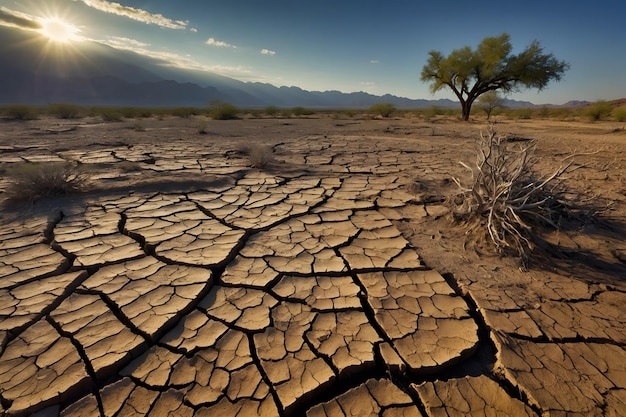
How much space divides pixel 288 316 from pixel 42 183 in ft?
11.6

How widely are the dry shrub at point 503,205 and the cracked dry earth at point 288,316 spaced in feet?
0.77

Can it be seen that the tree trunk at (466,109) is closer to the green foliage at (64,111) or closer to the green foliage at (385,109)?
the green foliage at (385,109)

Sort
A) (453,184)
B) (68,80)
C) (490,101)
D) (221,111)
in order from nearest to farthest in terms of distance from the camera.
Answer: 1. (453,184)
2. (221,111)
3. (490,101)
4. (68,80)

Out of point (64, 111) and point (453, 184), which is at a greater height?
point (64, 111)

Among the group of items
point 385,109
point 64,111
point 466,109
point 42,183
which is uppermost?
point 466,109

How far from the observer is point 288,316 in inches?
68.7

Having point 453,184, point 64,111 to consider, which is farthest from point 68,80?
point 453,184

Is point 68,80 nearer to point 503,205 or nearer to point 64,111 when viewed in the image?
point 64,111

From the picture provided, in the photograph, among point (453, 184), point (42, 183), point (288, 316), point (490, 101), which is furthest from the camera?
point (490, 101)

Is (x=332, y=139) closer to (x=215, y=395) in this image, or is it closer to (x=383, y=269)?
(x=383, y=269)

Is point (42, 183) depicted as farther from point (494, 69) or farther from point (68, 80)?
point (68, 80)

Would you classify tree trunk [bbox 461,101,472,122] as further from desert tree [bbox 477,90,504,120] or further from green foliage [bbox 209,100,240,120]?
green foliage [bbox 209,100,240,120]

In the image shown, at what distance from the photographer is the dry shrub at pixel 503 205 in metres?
2.32

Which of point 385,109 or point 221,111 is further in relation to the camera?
point 385,109
